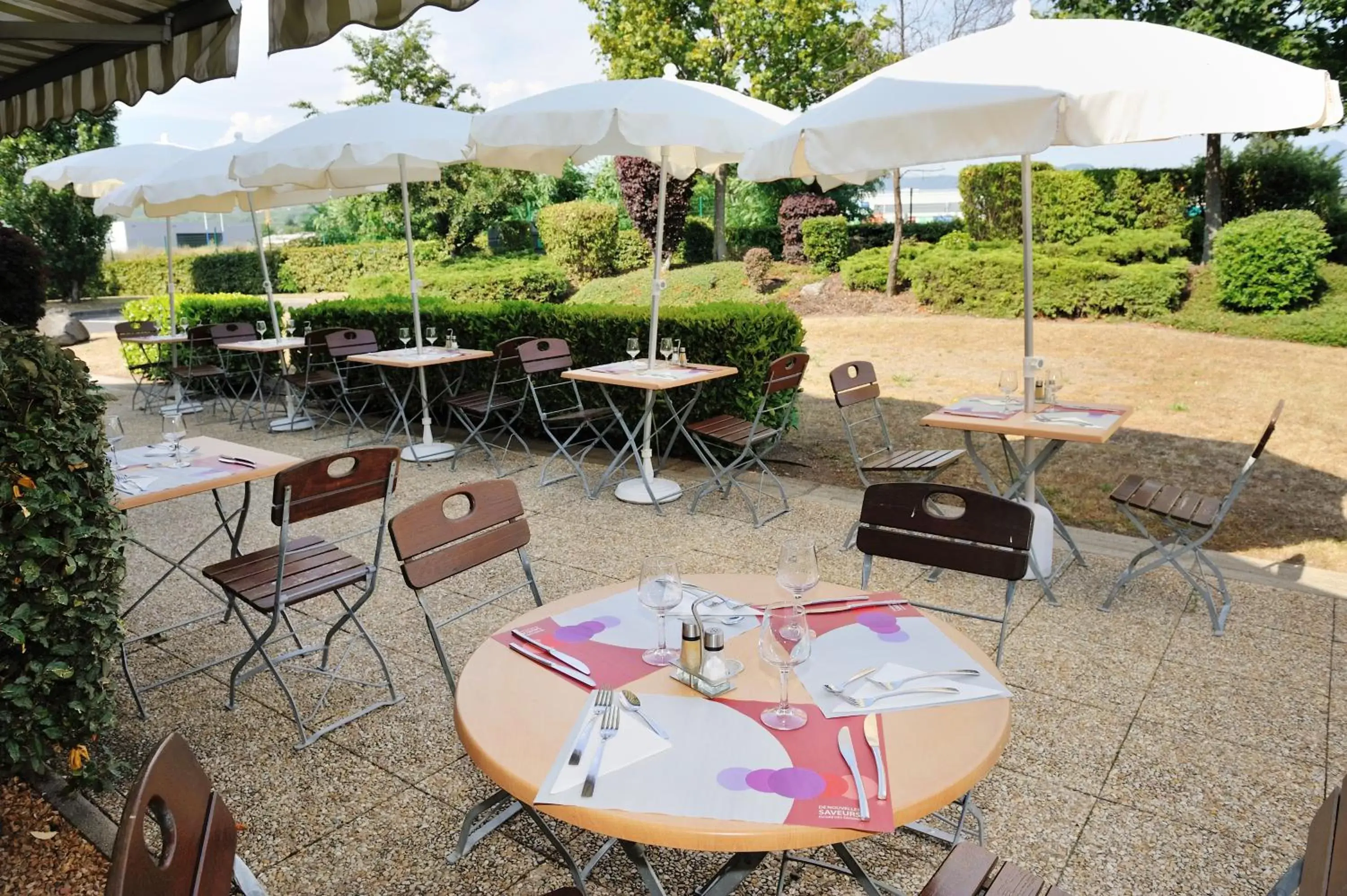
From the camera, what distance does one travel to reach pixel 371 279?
22250 millimetres

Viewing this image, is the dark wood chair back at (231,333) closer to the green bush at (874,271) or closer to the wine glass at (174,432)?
the wine glass at (174,432)

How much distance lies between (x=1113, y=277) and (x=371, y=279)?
57.5 ft

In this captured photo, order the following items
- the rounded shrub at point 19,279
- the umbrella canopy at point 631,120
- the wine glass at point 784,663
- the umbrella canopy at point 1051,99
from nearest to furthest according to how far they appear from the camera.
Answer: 1. the wine glass at point 784,663
2. the umbrella canopy at point 1051,99
3. the umbrella canopy at point 631,120
4. the rounded shrub at point 19,279

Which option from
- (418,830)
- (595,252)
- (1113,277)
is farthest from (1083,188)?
(418,830)

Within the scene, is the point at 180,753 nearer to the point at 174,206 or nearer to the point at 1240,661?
the point at 1240,661

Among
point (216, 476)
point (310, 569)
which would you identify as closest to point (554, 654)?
point (310, 569)

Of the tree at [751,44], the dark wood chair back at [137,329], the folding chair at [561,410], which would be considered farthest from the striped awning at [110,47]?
the tree at [751,44]

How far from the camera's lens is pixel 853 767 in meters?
1.41

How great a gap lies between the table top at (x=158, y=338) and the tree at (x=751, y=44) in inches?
466

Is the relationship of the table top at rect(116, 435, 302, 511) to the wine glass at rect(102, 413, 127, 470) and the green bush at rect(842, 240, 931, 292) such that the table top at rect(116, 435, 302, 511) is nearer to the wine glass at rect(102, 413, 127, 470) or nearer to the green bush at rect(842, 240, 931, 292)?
the wine glass at rect(102, 413, 127, 470)

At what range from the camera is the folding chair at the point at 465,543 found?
7.48 feet

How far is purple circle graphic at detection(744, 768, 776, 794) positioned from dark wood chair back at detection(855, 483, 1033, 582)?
117 centimetres

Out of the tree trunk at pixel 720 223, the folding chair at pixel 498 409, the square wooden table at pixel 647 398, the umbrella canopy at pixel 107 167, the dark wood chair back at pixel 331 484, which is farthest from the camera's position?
the tree trunk at pixel 720 223

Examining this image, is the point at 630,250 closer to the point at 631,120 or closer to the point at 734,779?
the point at 631,120
